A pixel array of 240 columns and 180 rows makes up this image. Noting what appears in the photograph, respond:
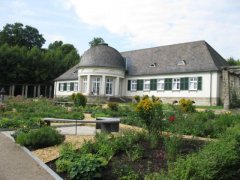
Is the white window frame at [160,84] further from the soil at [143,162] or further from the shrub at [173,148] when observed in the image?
the shrub at [173,148]

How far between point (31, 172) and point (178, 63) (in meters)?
30.1

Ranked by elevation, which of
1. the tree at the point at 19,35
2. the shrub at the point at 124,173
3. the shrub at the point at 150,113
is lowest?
the shrub at the point at 124,173

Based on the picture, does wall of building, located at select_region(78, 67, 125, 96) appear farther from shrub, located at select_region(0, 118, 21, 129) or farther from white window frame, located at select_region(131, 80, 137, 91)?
shrub, located at select_region(0, 118, 21, 129)

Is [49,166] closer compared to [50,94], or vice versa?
[49,166]

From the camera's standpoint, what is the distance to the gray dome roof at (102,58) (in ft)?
127

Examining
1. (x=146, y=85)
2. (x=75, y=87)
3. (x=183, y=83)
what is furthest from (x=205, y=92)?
(x=75, y=87)

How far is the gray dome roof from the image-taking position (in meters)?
38.7

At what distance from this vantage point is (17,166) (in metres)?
7.12

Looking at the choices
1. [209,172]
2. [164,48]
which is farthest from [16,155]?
[164,48]

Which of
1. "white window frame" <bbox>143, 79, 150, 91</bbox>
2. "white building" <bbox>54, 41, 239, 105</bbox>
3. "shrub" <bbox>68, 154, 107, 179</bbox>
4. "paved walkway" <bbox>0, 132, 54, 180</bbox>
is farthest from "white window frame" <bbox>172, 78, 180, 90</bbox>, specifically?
"shrub" <bbox>68, 154, 107, 179</bbox>

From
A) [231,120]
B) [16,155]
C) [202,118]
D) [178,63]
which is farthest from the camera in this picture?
[178,63]

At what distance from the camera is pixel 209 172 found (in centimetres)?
496

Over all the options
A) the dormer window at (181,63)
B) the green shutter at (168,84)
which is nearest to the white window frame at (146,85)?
the green shutter at (168,84)

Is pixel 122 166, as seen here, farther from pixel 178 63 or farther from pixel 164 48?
pixel 164 48
